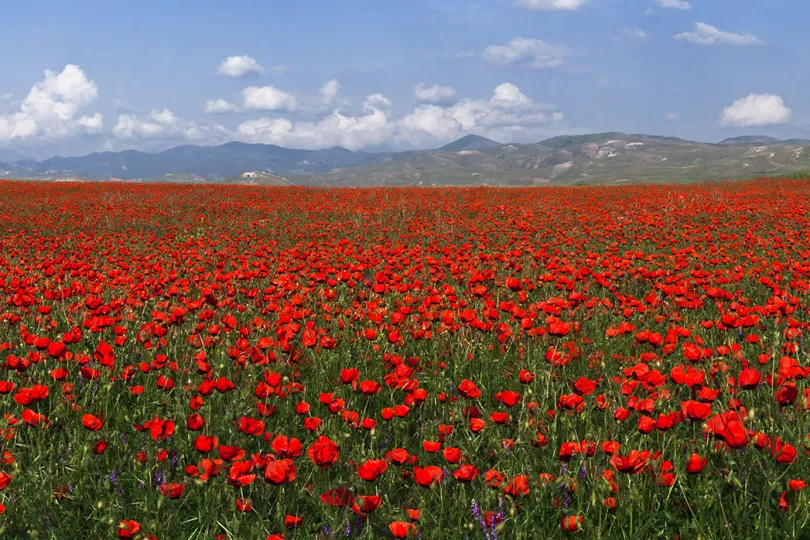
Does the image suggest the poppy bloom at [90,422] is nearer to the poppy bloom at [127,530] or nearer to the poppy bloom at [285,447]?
the poppy bloom at [127,530]

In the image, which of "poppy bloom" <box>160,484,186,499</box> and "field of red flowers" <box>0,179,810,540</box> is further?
"field of red flowers" <box>0,179,810,540</box>

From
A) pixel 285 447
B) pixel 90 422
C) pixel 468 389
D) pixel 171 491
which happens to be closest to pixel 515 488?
pixel 468 389

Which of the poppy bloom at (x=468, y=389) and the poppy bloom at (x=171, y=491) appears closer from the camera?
the poppy bloom at (x=171, y=491)

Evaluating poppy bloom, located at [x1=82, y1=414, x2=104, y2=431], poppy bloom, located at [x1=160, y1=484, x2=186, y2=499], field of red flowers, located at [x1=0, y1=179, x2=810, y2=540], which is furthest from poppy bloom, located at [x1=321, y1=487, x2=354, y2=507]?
poppy bloom, located at [x1=82, y1=414, x2=104, y2=431]

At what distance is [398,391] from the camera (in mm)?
3420

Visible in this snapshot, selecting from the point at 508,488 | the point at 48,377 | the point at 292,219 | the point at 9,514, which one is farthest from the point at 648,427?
the point at 292,219

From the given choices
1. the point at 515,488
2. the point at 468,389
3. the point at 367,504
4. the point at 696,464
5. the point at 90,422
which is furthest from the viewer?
the point at 468,389

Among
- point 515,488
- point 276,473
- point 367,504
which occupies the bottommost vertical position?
point 515,488

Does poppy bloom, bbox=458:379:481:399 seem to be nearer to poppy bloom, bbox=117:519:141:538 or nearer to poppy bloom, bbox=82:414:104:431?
poppy bloom, bbox=117:519:141:538

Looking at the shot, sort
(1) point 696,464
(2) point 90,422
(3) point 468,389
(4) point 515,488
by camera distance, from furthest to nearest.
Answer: (3) point 468,389 → (2) point 90,422 → (4) point 515,488 → (1) point 696,464

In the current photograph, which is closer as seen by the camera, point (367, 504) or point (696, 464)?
point (367, 504)

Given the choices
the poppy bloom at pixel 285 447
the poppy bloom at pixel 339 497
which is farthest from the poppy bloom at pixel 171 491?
the poppy bloom at pixel 339 497

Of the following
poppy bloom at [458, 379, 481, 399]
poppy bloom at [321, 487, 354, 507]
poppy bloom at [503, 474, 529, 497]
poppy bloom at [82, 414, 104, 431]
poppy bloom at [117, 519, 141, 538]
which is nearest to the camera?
poppy bloom at [117, 519, 141, 538]

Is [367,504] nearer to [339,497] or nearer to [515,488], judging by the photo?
[339,497]
